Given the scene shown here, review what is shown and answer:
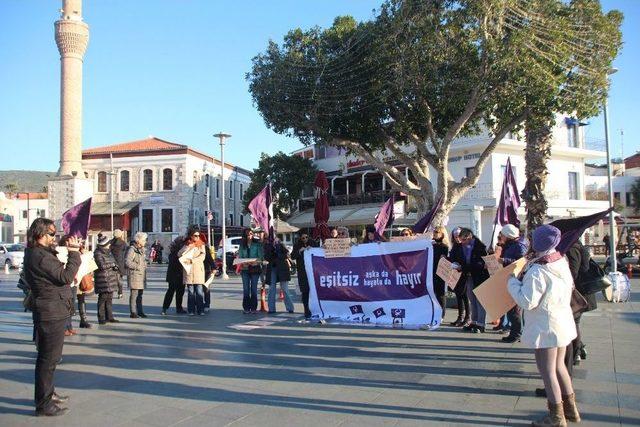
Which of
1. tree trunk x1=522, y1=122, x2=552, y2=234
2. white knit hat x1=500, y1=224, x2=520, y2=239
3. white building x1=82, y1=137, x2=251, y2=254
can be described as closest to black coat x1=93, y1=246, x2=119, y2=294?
white knit hat x1=500, y1=224, x2=520, y2=239

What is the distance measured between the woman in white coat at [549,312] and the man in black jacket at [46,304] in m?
4.25

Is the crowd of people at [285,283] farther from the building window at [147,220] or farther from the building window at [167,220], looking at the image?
the building window at [147,220]

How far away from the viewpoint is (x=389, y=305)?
1004cm

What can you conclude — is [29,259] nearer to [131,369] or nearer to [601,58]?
[131,369]

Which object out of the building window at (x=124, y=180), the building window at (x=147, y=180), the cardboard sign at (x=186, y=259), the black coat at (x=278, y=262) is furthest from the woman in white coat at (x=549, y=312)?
the building window at (x=124, y=180)

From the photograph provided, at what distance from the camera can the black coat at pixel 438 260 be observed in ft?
32.1

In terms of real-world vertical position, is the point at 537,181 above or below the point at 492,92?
below

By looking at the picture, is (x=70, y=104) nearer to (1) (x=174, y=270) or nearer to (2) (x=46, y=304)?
(1) (x=174, y=270)

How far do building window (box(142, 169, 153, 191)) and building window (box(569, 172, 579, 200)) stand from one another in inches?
1383

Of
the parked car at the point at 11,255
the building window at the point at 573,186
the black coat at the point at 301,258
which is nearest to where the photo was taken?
the black coat at the point at 301,258

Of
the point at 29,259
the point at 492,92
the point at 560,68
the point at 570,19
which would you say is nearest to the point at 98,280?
the point at 29,259

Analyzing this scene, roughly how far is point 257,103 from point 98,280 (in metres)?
8.76

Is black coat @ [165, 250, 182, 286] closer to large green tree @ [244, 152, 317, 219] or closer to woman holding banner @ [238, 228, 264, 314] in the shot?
woman holding banner @ [238, 228, 264, 314]

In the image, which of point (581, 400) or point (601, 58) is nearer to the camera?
point (581, 400)
